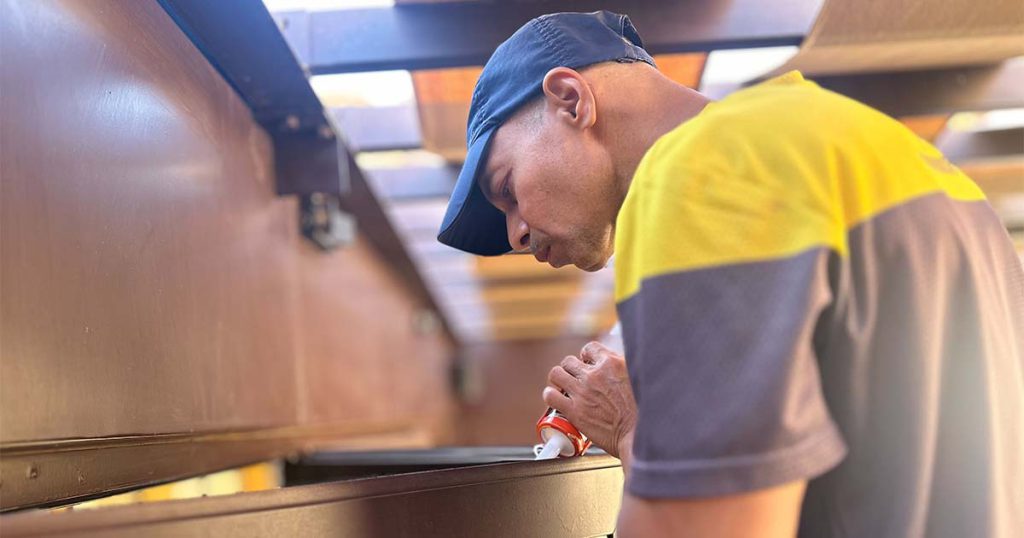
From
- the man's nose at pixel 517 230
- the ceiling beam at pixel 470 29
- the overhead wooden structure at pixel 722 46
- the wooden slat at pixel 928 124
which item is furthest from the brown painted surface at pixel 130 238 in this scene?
the wooden slat at pixel 928 124

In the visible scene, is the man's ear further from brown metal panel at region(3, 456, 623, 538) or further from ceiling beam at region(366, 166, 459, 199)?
ceiling beam at region(366, 166, 459, 199)

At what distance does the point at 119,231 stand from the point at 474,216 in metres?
0.58

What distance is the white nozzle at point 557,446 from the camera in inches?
63.6

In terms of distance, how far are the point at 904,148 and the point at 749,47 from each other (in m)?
1.62

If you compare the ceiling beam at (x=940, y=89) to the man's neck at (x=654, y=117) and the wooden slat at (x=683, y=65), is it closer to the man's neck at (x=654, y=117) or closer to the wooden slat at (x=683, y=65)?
the wooden slat at (x=683, y=65)

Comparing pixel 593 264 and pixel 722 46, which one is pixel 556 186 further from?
pixel 722 46

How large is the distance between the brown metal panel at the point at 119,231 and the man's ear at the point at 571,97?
0.69 metres

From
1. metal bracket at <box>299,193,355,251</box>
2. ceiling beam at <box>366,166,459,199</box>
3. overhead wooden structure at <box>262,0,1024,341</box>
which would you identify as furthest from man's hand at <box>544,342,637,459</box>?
ceiling beam at <box>366,166,459,199</box>

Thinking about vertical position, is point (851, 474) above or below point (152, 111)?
below

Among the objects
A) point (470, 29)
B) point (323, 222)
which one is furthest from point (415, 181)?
point (470, 29)

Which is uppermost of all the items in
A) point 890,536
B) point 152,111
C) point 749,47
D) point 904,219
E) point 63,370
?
point 749,47

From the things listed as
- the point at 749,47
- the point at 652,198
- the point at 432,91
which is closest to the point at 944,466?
the point at 652,198

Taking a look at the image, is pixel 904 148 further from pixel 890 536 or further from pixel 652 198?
pixel 890 536

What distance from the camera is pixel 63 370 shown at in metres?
1.39
